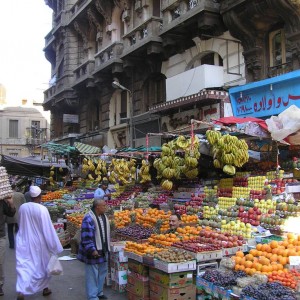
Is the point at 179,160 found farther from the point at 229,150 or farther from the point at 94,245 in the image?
the point at 94,245

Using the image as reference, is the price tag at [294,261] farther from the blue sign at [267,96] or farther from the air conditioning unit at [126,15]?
the air conditioning unit at [126,15]

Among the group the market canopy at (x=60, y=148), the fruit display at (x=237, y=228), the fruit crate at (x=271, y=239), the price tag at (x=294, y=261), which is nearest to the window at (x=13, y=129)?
the market canopy at (x=60, y=148)

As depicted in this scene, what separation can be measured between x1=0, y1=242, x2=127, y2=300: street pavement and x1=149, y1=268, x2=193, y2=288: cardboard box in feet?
3.91

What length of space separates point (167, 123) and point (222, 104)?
3648 mm

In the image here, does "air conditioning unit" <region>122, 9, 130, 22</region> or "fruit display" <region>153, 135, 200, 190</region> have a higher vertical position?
"air conditioning unit" <region>122, 9, 130, 22</region>

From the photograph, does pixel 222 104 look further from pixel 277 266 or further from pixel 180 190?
pixel 277 266

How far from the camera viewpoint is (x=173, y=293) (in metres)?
5.48

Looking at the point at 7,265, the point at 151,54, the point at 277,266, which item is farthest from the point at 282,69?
the point at 7,265

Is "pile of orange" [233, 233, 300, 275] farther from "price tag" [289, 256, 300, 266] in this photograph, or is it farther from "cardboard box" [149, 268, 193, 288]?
"cardboard box" [149, 268, 193, 288]

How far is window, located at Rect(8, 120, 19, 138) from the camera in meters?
51.5

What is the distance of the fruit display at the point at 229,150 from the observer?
8.61m

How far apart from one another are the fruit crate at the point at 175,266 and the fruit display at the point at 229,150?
344cm

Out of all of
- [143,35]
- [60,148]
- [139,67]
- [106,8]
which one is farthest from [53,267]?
[106,8]

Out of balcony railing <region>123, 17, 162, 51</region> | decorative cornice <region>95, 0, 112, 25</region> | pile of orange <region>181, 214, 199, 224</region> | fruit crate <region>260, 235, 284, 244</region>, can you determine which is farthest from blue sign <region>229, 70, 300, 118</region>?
decorative cornice <region>95, 0, 112, 25</region>
